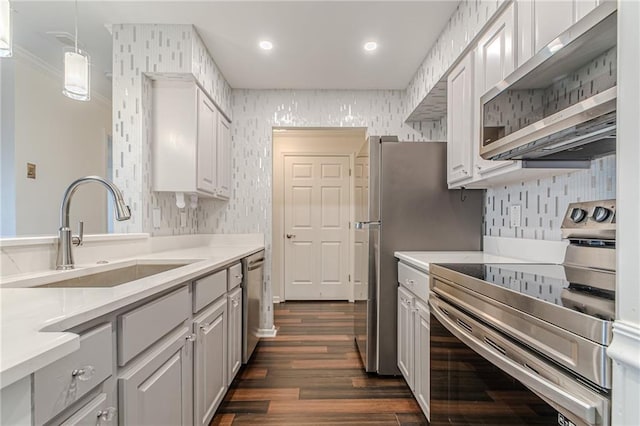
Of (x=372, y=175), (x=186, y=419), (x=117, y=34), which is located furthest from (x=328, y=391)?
(x=117, y=34)

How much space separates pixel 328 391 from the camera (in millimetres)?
2156

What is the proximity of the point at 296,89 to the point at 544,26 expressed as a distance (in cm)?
238

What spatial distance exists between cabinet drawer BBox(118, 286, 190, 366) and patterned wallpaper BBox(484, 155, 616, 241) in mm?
1794

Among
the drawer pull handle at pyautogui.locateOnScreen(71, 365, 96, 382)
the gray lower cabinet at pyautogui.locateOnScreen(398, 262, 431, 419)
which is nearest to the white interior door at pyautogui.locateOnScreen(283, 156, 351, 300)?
the gray lower cabinet at pyautogui.locateOnScreen(398, 262, 431, 419)

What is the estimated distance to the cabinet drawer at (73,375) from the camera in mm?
615

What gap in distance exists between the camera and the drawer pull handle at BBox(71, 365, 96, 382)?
718 mm

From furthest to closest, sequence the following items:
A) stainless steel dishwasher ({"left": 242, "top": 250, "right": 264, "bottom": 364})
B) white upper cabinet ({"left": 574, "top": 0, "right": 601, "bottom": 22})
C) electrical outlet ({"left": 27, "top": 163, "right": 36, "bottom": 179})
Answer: electrical outlet ({"left": 27, "top": 163, "right": 36, "bottom": 179}) < stainless steel dishwasher ({"left": 242, "top": 250, "right": 264, "bottom": 364}) < white upper cabinet ({"left": 574, "top": 0, "right": 601, "bottom": 22})

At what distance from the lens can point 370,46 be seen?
8.09 ft

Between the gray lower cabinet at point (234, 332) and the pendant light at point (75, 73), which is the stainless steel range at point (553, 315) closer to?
the gray lower cabinet at point (234, 332)

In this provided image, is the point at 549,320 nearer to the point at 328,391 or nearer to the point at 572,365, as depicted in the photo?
the point at 572,365

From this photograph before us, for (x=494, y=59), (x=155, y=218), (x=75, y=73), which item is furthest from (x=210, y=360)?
(x=494, y=59)

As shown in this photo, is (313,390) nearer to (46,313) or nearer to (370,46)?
(46,313)

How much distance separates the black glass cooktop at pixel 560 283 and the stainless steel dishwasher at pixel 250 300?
1510mm

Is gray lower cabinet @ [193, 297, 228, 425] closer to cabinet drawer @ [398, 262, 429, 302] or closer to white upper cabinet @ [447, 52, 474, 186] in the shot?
cabinet drawer @ [398, 262, 429, 302]
